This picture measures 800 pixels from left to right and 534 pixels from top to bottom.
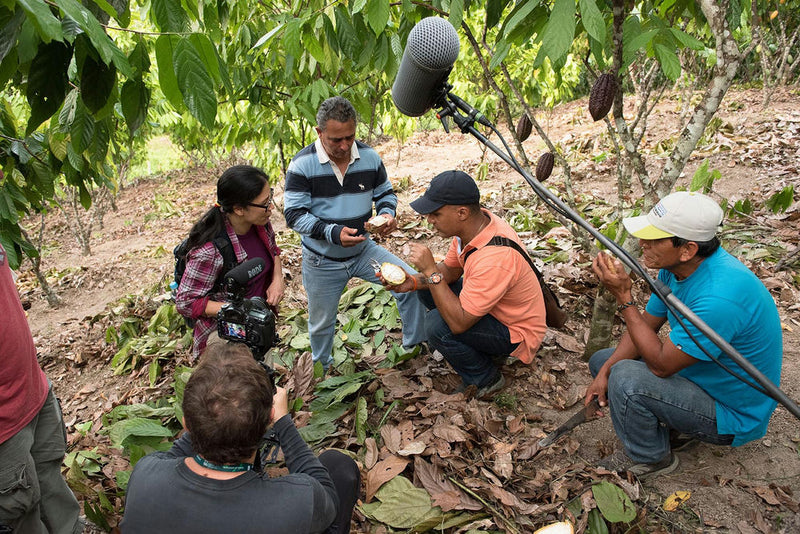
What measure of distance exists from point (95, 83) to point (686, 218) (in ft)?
6.37

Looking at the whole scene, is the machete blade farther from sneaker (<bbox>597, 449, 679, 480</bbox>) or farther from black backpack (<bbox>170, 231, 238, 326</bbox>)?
black backpack (<bbox>170, 231, 238, 326</bbox>)

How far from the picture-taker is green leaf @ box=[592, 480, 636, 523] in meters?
1.98

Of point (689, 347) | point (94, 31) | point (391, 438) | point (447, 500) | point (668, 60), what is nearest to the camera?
point (94, 31)

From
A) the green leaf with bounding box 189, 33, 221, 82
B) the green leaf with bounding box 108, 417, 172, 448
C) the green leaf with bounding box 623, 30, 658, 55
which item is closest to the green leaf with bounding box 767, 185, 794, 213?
the green leaf with bounding box 623, 30, 658, 55

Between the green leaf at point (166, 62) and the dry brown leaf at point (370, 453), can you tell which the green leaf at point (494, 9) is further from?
the dry brown leaf at point (370, 453)

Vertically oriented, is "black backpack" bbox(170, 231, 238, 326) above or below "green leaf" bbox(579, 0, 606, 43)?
below

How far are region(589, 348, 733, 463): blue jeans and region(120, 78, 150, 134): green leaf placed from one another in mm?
1995

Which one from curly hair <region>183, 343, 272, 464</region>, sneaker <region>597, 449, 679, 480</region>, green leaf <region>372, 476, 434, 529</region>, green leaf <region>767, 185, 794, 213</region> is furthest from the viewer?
green leaf <region>767, 185, 794, 213</region>

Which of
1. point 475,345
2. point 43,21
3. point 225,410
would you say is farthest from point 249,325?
point 475,345

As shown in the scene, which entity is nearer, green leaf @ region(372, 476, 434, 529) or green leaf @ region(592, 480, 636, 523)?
green leaf @ region(592, 480, 636, 523)

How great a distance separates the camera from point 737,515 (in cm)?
201

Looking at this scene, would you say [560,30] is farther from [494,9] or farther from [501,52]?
[494,9]

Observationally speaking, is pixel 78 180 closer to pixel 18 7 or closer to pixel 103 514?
pixel 18 7

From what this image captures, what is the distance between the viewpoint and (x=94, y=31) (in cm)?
101
